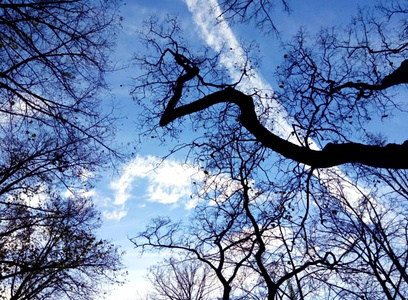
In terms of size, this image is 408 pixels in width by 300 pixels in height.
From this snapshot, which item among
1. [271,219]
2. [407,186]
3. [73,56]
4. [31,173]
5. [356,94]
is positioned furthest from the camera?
[407,186]

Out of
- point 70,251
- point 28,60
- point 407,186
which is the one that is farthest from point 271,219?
point 70,251

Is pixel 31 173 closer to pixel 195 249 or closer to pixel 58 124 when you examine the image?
pixel 58 124

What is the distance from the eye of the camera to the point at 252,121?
15.3 ft

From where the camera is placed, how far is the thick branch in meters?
3.68

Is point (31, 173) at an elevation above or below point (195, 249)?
above

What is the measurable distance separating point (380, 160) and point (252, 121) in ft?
5.93

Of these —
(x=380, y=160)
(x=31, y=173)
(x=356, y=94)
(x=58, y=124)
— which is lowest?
(x=380, y=160)

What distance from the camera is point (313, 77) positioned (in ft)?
21.3

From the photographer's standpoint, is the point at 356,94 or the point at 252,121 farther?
the point at 356,94

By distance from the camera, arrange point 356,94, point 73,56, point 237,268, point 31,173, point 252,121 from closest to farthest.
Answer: point 252,121 < point 73,56 < point 356,94 < point 31,173 < point 237,268

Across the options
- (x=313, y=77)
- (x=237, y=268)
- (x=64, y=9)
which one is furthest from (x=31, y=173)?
(x=313, y=77)

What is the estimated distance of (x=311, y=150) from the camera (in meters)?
4.33

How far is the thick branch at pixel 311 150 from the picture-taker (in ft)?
12.1

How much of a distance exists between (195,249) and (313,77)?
25.4ft
